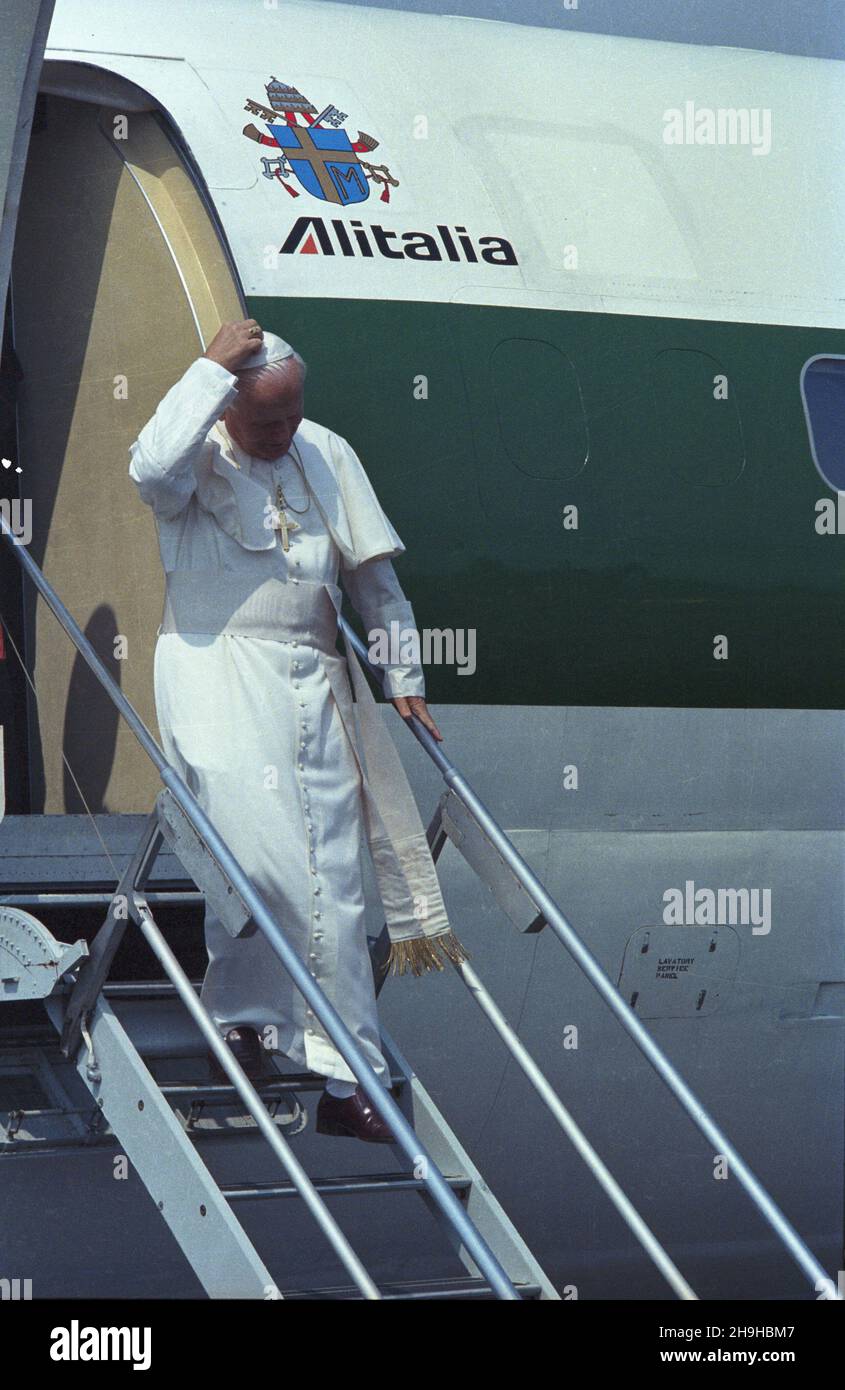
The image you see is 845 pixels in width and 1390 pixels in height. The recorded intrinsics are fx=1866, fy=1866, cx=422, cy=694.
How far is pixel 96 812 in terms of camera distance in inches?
235

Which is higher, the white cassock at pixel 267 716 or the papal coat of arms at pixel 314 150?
the papal coat of arms at pixel 314 150

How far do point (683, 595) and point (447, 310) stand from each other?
1.18 m

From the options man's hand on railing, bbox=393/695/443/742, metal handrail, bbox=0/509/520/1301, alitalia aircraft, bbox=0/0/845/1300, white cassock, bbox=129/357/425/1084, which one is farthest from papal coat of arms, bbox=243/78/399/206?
metal handrail, bbox=0/509/520/1301

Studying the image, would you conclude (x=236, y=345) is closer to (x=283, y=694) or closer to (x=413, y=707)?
(x=283, y=694)

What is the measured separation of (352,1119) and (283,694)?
41.1 inches

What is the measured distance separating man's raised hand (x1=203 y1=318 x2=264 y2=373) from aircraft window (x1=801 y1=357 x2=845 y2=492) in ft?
8.54

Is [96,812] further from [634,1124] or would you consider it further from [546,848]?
[634,1124]

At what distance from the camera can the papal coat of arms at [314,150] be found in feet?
18.6

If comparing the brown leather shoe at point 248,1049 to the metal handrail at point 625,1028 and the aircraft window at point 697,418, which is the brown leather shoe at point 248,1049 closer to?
the metal handrail at point 625,1028

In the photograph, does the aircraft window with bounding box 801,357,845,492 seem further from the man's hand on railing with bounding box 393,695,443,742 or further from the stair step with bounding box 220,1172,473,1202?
the stair step with bounding box 220,1172,473,1202

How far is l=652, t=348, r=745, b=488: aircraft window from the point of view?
20.0 feet

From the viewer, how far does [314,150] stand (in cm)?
574

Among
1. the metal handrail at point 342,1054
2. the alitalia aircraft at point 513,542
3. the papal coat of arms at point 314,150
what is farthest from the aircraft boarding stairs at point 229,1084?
the papal coat of arms at point 314,150

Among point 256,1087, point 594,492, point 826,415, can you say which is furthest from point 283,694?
Result: point 826,415
